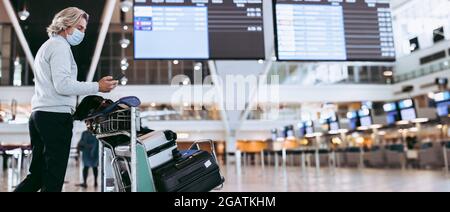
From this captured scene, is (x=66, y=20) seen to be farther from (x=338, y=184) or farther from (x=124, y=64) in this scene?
(x=338, y=184)

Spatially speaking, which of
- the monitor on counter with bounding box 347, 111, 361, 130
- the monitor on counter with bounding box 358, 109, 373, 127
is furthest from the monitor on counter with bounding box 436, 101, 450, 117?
the monitor on counter with bounding box 347, 111, 361, 130

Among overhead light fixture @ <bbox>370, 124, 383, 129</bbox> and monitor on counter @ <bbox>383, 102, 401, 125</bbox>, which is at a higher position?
monitor on counter @ <bbox>383, 102, 401, 125</bbox>

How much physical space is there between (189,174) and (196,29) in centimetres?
204

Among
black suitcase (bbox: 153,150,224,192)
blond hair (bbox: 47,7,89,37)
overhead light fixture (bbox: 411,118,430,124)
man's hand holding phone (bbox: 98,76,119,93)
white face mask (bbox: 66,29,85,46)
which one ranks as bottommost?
black suitcase (bbox: 153,150,224,192)

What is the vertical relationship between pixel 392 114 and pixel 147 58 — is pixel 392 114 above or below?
below

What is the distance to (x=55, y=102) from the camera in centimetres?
256

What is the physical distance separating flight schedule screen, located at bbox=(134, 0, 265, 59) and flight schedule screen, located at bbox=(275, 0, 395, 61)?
1.05 ft

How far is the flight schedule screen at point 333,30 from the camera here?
470 cm

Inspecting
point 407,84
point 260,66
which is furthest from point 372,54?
point 407,84

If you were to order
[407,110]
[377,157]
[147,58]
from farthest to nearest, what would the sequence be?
[377,157], [407,110], [147,58]

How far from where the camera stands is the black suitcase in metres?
2.75

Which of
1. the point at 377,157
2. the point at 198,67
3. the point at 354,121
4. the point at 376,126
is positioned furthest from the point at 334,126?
the point at 198,67

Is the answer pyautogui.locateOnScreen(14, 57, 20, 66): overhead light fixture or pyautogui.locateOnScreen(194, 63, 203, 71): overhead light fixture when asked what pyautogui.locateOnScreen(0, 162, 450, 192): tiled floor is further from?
pyautogui.locateOnScreen(194, 63, 203, 71): overhead light fixture
